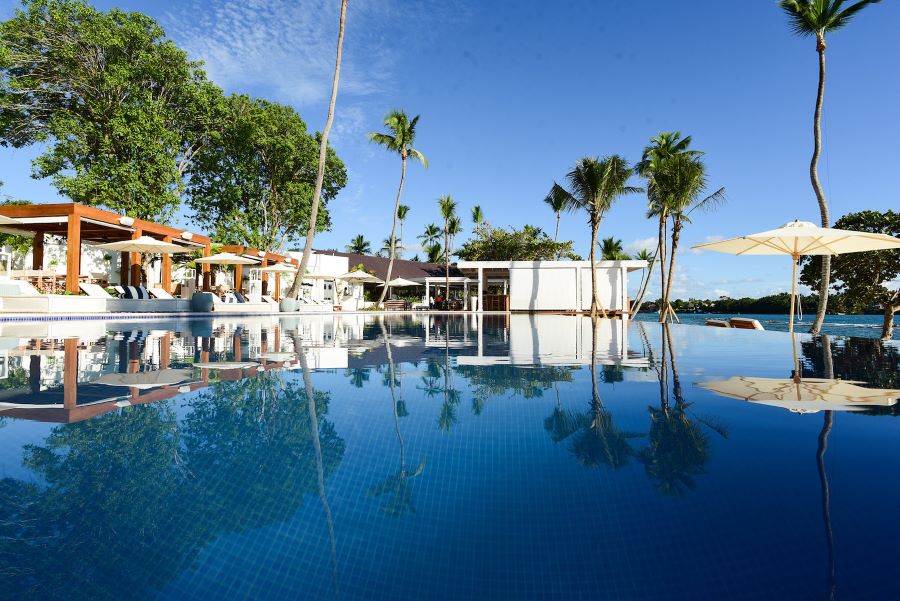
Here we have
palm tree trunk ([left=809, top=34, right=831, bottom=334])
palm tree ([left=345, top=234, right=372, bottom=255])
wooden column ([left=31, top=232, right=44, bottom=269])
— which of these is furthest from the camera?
palm tree ([left=345, top=234, right=372, bottom=255])

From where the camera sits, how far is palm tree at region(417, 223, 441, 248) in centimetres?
4919

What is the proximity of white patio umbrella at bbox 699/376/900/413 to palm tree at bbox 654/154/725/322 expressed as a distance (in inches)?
672

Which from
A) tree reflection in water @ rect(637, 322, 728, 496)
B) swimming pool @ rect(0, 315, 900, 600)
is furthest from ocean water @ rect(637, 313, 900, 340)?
swimming pool @ rect(0, 315, 900, 600)

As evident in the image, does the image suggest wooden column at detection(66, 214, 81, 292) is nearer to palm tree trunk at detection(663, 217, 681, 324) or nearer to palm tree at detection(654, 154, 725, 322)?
palm tree at detection(654, 154, 725, 322)

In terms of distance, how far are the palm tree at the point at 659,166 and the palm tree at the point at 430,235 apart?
2629cm

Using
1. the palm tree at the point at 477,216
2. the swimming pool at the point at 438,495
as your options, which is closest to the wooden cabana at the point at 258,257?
the palm tree at the point at 477,216

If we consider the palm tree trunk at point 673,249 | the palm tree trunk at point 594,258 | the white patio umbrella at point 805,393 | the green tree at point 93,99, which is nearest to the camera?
the white patio umbrella at point 805,393

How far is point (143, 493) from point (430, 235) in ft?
158

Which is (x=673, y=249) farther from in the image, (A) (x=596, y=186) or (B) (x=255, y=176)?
(B) (x=255, y=176)

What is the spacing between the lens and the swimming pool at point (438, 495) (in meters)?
1.30

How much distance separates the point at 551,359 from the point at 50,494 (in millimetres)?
4912

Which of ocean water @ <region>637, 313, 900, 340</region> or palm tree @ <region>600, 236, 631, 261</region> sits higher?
palm tree @ <region>600, 236, 631, 261</region>

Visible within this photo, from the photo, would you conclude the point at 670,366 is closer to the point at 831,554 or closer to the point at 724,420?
the point at 724,420

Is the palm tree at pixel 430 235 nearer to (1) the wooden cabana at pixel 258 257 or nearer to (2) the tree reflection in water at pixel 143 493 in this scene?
(1) the wooden cabana at pixel 258 257
